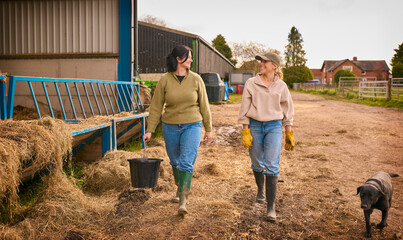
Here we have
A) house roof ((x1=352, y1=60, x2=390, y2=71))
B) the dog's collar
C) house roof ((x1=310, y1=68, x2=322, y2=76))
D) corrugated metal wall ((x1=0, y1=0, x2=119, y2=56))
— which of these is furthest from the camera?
house roof ((x1=310, y1=68, x2=322, y2=76))

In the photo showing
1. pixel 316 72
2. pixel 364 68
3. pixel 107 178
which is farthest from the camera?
pixel 316 72

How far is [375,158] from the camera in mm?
6629

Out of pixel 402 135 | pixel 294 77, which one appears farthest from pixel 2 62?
pixel 294 77

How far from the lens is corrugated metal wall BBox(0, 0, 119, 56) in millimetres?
8648

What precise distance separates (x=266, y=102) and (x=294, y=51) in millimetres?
73150

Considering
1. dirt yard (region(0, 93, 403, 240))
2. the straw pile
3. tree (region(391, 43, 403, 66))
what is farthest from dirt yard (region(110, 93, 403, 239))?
tree (region(391, 43, 403, 66))

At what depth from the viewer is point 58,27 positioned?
348 inches

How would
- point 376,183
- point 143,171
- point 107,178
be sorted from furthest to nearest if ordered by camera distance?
1. point 107,178
2. point 143,171
3. point 376,183

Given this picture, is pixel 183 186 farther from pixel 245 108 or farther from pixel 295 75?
pixel 295 75

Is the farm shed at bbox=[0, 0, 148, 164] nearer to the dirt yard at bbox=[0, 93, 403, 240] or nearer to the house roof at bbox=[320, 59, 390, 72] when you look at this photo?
the dirt yard at bbox=[0, 93, 403, 240]

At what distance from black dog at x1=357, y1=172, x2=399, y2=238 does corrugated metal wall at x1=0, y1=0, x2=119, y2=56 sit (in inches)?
269

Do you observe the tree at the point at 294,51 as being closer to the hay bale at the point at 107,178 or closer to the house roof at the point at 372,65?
the house roof at the point at 372,65

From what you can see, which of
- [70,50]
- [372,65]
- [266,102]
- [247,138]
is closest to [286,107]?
[266,102]

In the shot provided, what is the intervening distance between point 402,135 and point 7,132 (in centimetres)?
918
